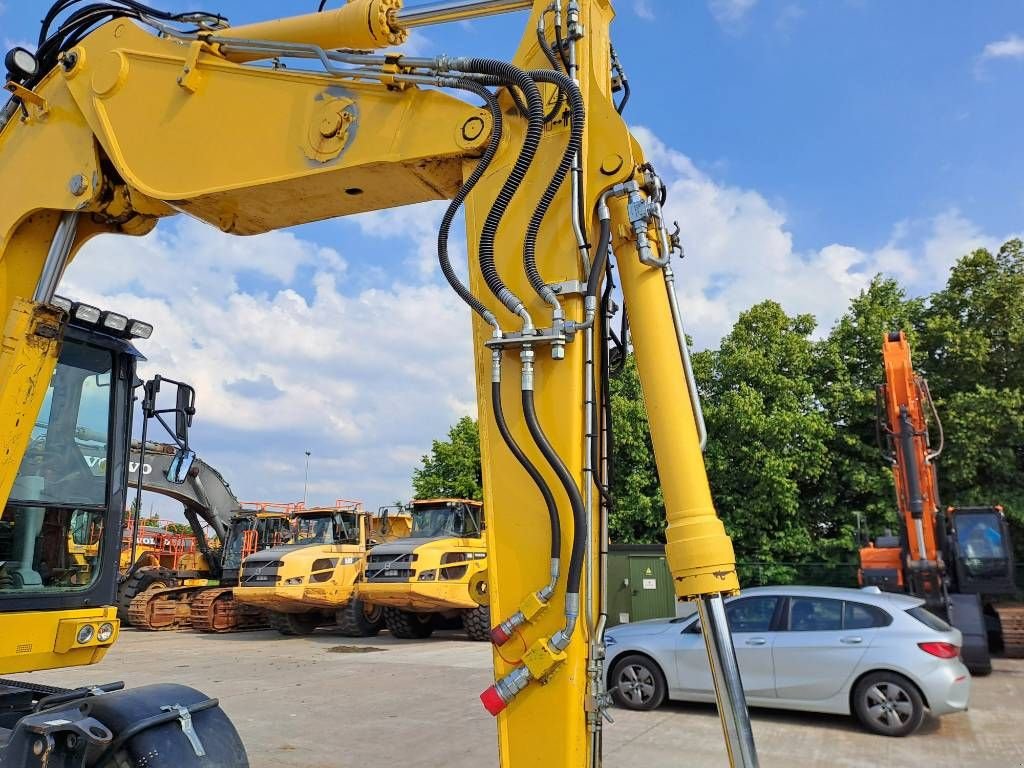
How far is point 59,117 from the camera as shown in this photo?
406 cm

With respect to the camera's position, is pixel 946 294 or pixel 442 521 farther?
pixel 946 294

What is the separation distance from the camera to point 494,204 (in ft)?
10.3

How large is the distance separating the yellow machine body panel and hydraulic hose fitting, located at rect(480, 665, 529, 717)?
2482mm

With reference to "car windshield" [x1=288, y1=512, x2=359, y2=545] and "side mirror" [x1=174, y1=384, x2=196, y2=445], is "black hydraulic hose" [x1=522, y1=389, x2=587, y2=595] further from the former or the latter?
"car windshield" [x1=288, y1=512, x2=359, y2=545]

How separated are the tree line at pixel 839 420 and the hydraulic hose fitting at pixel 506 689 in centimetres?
1746

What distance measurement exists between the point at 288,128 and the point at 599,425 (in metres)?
1.95

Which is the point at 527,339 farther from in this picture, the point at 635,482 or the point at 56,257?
the point at 635,482

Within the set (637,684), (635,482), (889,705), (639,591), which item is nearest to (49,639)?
(637,684)

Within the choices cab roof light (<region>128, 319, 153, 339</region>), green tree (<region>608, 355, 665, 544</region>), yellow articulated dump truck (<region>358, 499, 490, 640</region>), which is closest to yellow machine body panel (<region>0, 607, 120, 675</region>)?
cab roof light (<region>128, 319, 153, 339</region>)

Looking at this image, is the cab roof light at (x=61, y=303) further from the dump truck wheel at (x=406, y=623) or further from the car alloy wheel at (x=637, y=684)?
the dump truck wheel at (x=406, y=623)

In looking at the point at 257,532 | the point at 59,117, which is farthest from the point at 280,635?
the point at 59,117

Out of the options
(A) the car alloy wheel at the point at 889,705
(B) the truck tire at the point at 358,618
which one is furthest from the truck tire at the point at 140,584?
(A) the car alloy wheel at the point at 889,705

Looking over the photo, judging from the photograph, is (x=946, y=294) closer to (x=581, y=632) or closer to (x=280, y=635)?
(x=280, y=635)

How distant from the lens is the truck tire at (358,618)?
17.0 meters
